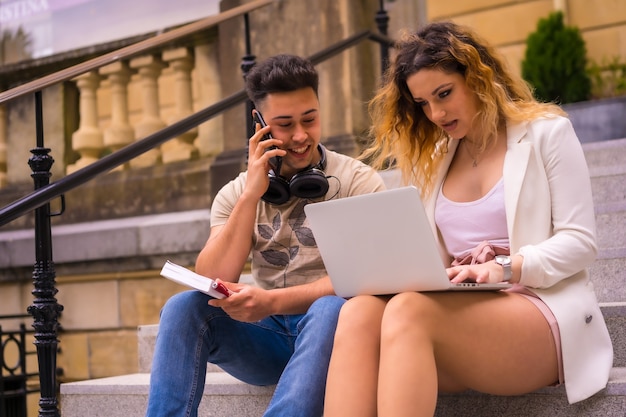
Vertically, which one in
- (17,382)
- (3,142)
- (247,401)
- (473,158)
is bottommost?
(17,382)

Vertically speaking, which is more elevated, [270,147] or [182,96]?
[182,96]

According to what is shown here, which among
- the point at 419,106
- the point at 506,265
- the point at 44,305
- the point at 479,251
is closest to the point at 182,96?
the point at 44,305

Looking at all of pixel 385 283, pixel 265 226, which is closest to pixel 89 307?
pixel 265 226

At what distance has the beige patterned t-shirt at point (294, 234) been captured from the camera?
8.72ft

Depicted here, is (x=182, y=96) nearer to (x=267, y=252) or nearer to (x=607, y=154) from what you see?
(x=607, y=154)

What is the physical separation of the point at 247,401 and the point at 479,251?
0.89 meters

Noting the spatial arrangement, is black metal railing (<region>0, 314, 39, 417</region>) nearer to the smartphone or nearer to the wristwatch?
the smartphone

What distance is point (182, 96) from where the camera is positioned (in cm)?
518

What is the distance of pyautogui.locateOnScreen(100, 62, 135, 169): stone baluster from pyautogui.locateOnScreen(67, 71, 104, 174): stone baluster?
0.08 metres

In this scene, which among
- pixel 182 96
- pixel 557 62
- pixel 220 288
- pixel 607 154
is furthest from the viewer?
pixel 557 62

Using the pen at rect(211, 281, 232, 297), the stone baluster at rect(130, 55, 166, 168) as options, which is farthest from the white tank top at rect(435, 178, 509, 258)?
the stone baluster at rect(130, 55, 166, 168)

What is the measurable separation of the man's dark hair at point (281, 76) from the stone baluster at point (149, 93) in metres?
2.62

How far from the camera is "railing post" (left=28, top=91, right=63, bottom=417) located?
9.47 ft

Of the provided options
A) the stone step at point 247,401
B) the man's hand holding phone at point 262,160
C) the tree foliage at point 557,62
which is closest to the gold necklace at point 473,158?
the man's hand holding phone at point 262,160
